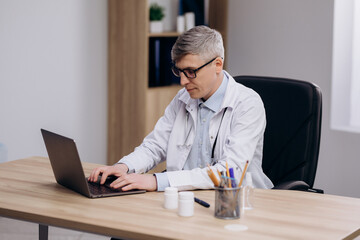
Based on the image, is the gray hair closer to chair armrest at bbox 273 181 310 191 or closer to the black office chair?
the black office chair

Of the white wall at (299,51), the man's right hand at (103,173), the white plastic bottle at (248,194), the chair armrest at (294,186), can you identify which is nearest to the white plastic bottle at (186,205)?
the white plastic bottle at (248,194)

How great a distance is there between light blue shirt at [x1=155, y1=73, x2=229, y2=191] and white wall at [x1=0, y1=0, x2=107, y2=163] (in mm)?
1706

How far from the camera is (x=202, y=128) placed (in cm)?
242

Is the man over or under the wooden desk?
over

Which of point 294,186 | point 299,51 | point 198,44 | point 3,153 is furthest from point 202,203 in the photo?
point 299,51

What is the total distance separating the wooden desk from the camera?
166cm

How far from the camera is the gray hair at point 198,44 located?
2277 millimetres

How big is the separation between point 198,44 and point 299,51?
222 centimetres

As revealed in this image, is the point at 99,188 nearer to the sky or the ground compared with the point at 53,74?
nearer to the ground

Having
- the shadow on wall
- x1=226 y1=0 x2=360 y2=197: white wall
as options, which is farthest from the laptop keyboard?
x1=226 y1=0 x2=360 y2=197: white wall

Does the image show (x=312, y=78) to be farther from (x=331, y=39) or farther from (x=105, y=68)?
(x=105, y=68)

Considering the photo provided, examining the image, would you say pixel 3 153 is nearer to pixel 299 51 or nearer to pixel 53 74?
pixel 53 74

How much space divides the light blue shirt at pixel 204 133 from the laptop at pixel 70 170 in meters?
0.40

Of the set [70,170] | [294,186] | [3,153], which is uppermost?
[70,170]
